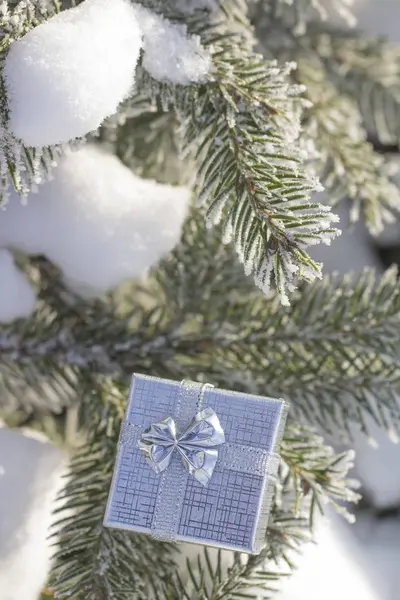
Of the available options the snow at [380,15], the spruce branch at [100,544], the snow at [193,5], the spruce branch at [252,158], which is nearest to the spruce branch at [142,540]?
the spruce branch at [100,544]

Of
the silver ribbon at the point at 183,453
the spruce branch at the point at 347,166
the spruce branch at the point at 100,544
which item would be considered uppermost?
the spruce branch at the point at 347,166

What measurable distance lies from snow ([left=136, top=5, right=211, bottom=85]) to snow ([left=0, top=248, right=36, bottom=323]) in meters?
0.19

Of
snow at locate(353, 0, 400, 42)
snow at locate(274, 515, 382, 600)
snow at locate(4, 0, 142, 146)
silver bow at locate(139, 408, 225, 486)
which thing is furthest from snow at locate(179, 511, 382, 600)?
snow at locate(353, 0, 400, 42)

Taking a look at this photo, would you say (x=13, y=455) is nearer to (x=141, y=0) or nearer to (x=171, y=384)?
(x=171, y=384)

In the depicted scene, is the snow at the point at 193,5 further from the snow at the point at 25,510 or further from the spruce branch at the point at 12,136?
the snow at the point at 25,510

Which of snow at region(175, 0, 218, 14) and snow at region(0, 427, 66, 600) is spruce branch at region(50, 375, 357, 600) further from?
snow at region(175, 0, 218, 14)

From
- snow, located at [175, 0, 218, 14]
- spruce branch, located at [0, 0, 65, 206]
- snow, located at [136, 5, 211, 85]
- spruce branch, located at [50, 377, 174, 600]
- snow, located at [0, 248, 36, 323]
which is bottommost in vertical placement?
spruce branch, located at [50, 377, 174, 600]

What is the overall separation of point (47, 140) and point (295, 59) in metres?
0.31

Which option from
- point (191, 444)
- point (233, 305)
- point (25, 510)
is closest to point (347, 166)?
point (233, 305)

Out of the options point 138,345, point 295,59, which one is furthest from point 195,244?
point 295,59

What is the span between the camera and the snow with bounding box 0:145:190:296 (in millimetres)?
518

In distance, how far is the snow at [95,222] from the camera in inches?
20.4

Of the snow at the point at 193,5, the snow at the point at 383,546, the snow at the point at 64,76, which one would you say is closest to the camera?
the snow at the point at 64,76

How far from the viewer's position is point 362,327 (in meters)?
0.52
